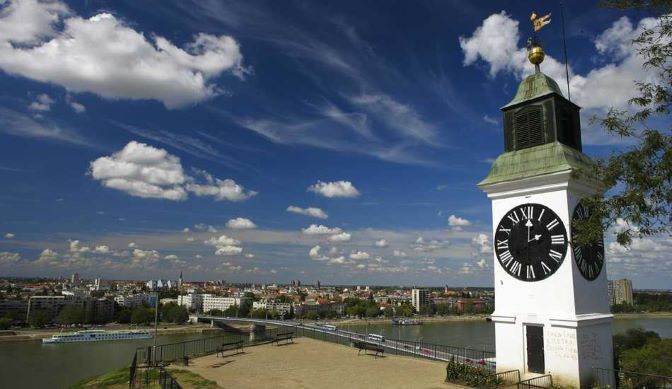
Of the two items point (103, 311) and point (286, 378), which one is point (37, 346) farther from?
point (286, 378)

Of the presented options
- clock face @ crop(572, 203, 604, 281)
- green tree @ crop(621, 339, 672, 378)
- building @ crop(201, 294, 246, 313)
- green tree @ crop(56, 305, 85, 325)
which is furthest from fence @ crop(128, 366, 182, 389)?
building @ crop(201, 294, 246, 313)

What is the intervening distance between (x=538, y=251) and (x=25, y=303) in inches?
6179

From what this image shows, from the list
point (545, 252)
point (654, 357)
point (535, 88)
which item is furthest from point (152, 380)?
point (654, 357)

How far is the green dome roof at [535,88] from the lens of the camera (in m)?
15.1

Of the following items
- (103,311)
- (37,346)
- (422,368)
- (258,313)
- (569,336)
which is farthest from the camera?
(258,313)

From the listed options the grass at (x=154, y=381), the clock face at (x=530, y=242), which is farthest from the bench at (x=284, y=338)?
the clock face at (x=530, y=242)

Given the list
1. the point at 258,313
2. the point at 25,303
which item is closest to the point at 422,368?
the point at 258,313

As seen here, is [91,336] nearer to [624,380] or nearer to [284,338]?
[284,338]

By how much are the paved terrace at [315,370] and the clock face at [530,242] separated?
400 cm

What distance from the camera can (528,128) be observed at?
15414mm

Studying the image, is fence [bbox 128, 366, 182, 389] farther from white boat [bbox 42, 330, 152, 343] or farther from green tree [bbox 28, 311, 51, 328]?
green tree [bbox 28, 311, 51, 328]

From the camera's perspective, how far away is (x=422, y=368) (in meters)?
17.4

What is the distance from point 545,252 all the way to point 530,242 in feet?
1.82

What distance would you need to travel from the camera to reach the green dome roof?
15.1 m
